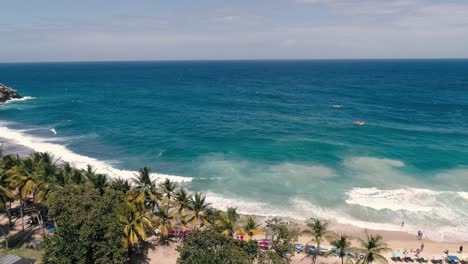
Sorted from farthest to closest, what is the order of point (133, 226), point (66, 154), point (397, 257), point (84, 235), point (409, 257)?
point (66, 154) → point (409, 257) → point (397, 257) → point (133, 226) → point (84, 235)

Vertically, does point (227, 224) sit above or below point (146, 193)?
below

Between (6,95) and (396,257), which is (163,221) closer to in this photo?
(396,257)

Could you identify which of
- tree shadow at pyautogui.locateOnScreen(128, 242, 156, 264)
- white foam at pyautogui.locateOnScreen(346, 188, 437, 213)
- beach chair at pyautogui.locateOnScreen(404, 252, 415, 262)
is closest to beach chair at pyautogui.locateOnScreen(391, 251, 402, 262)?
beach chair at pyautogui.locateOnScreen(404, 252, 415, 262)

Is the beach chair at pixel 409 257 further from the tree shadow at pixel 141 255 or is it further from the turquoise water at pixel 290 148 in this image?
the tree shadow at pixel 141 255

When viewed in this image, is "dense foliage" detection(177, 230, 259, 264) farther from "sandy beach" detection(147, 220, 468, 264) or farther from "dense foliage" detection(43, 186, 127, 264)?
"sandy beach" detection(147, 220, 468, 264)

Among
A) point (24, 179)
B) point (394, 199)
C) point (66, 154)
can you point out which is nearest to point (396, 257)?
point (394, 199)

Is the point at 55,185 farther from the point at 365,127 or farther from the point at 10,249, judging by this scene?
the point at 365,127

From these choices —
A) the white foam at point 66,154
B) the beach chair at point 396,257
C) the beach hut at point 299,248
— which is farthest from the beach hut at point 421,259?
the white foam at point 66,154

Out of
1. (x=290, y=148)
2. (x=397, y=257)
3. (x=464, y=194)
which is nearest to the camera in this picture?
(x=397, y=257)
